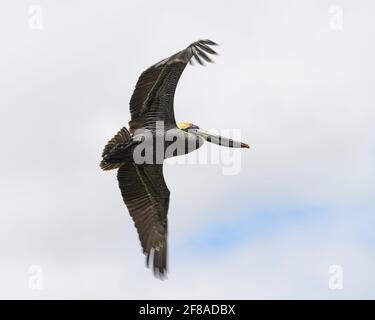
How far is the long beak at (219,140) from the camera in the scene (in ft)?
65.3

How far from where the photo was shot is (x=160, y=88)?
18406mm

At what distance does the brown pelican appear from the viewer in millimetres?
18062

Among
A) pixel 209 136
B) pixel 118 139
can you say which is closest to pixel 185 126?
pixel 209 136

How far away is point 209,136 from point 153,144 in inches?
59.3

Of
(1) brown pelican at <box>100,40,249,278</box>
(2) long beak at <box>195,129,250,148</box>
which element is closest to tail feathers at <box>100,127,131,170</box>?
(1) brown pelican at <box>100,40,249,278</box>

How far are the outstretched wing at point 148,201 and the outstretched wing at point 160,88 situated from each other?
3.98 ft

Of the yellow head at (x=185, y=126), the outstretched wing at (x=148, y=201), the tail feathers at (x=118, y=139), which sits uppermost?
the yellow head at (x=185, y=126)

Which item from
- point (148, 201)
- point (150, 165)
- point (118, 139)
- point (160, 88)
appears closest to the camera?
point (160, 88)

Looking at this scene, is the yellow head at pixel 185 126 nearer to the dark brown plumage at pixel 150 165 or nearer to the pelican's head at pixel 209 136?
the pelican's head at pixel 209 136

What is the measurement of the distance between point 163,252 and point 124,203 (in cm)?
133

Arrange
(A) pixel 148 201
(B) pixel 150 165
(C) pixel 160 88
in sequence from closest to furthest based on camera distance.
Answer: (C) pixel 160 88
(B) pixel 150 165
(A) pixel 148 201

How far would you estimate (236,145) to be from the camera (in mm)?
20297

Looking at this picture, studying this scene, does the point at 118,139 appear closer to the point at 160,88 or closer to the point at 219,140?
the point at 160,88

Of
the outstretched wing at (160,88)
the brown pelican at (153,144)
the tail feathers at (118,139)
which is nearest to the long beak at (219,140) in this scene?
the brown pelican at (153,144)
